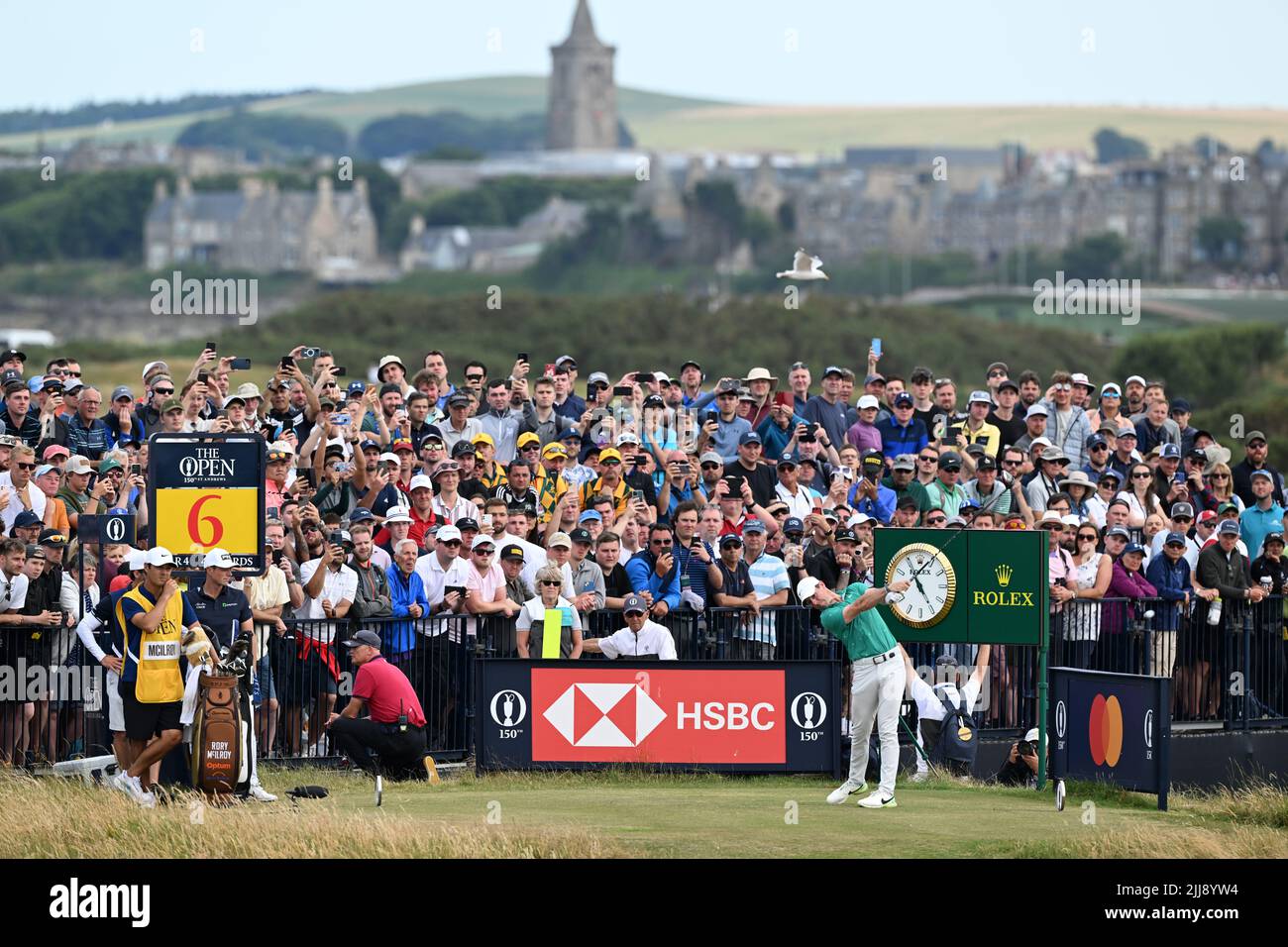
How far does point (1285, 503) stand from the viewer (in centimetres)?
2334

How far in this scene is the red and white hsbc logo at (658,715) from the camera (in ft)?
61.7

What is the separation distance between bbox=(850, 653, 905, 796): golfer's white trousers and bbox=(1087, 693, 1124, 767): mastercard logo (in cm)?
216

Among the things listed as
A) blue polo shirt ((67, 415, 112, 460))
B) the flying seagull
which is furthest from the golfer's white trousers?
blue polo shirt ((67, 415, 112, 460))

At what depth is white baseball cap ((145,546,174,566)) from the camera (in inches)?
632

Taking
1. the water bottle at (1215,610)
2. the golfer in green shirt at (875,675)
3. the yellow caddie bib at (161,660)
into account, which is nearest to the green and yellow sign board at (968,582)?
the golfer in green shirt at (875,675)

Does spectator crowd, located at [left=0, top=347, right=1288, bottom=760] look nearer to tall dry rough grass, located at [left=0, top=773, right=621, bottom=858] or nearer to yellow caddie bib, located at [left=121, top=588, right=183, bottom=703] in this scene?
yellow caddie bib, located at [left=121, top=588, right=183, bottom=703]

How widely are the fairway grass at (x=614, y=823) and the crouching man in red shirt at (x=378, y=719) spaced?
28cm

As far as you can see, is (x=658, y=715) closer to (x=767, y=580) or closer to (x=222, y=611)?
(x=767, y=580)

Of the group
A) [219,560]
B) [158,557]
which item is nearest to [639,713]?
[219,560]

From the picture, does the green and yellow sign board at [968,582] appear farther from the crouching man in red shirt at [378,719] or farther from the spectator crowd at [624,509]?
the crouching man in red shirt at [378,719]
